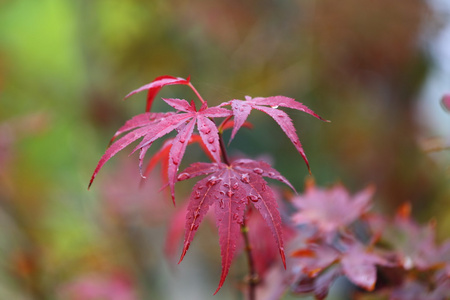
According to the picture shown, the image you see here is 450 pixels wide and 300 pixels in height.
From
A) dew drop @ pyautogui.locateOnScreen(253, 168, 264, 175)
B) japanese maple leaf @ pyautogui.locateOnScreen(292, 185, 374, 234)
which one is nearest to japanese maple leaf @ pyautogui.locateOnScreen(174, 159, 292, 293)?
dew drop @ pyautogui.locateOnScreen(253, 168, 264, 175)

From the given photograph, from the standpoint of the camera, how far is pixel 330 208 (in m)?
0.82

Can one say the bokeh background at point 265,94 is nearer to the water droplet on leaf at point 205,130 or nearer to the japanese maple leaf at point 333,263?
the japanese maple leaf at point 333,263

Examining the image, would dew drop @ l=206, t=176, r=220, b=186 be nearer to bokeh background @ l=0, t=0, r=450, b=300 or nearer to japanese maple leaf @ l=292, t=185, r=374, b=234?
japanese maple leaf @ l=292, t=185, r=374, b=234

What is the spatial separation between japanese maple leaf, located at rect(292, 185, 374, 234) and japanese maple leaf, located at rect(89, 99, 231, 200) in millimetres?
321

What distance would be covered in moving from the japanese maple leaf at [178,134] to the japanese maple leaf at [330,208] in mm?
321

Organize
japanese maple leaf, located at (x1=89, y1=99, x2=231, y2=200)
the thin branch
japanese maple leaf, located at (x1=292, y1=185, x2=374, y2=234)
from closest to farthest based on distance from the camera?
japanese maple leaf, located at (x1=89, y1=99, x2=231, y2=200) < the thin branch < japanese maple leaf, located at (x1=292, y1=185, x2=374, y2=234)

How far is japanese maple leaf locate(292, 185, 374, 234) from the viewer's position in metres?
0.78

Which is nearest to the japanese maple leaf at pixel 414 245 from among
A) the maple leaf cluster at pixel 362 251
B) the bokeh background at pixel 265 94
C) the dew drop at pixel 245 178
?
the maple leaf cluster at pixel 362 251

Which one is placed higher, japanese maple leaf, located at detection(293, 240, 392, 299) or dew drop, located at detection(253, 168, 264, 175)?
dew drop, located at detection(253, 168, 264, 175)

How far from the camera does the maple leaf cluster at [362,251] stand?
696mm

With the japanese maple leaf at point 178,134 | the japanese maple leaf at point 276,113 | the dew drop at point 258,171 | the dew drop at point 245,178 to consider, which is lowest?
the dew drop at point 245,178

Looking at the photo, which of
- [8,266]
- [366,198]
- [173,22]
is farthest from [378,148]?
[8,266]

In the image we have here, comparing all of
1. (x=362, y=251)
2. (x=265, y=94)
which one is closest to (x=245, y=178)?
(x=362, y=251)

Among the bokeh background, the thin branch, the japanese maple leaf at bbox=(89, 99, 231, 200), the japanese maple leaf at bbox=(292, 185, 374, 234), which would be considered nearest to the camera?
the japanese maple leaf at bbox=(89, 99, 231, 200)
